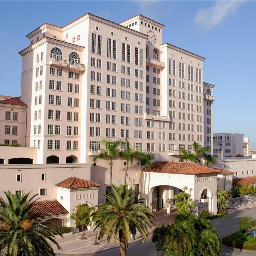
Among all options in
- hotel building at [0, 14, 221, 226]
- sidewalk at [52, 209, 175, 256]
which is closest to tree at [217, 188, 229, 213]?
hotel building at [0, 14, 221, 226]

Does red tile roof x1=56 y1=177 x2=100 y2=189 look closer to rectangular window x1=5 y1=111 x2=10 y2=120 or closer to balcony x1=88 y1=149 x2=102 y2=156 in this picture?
balcony x1=88 y1=149 x2=102 y2=156

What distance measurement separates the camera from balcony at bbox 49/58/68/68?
51.3m

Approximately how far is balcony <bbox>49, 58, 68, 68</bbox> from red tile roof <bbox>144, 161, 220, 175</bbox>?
23.4 meters

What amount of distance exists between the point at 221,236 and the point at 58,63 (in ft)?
115

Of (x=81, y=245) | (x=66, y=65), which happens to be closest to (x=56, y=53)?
(x=66, y=65)

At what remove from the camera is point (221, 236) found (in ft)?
143

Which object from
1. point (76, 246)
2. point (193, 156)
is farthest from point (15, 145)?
point (193, 156)

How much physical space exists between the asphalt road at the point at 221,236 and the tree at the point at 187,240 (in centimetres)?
901

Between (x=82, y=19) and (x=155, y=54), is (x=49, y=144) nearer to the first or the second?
(x=82, y=19)

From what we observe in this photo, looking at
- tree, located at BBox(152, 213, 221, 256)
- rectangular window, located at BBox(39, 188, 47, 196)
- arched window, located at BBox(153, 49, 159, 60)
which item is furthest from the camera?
arched window, located at BBox(153, 49, 159, 60)

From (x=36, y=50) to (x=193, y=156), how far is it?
35.9 m

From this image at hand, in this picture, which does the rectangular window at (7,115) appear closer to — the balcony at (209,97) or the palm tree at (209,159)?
the palm tree at (209,159)

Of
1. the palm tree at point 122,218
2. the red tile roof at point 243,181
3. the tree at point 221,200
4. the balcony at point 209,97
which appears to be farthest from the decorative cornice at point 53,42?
the red tile roof at point 243,181

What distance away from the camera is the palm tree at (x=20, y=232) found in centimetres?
2167
